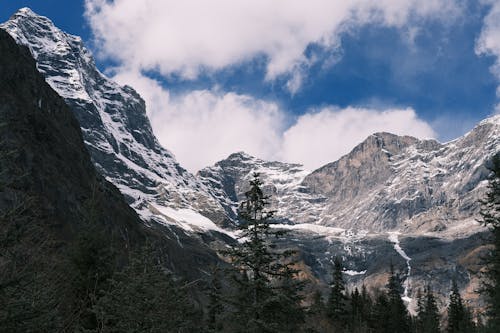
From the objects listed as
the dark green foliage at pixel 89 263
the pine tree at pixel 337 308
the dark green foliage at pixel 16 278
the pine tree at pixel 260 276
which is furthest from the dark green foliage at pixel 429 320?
the dark green foliage at pixel 16 278

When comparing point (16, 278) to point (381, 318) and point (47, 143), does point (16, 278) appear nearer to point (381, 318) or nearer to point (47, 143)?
point (381, 318)

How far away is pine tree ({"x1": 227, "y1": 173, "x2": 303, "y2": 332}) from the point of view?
2016 cm

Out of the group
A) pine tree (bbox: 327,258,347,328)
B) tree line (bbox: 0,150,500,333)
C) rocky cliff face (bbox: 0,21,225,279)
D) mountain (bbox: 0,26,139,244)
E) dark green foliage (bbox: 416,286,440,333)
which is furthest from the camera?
mountain (bbox: 0,26,139,244)

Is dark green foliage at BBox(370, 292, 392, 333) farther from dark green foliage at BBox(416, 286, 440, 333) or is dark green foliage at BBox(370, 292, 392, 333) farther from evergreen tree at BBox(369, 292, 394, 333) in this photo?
dark green foliage at BBox(416, 286, 440, 333)

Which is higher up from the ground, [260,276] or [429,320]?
[429,320]

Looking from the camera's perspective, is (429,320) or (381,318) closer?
(381,318)

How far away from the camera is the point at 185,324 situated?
18.8 meters

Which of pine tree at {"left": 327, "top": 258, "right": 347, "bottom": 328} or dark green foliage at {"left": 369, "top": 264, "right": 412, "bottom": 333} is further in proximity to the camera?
dark green foliage at {"left": 369, "top": 264, "right": 412, "bottom": 333}

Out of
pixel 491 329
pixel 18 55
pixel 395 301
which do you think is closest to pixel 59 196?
pixel 18 55

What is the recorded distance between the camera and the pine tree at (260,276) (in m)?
20.2

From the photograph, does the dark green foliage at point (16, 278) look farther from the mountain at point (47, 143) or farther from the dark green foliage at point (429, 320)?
the mountain at point (47, 143)

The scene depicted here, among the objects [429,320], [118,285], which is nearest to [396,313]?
[429,320]

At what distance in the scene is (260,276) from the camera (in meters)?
20.7

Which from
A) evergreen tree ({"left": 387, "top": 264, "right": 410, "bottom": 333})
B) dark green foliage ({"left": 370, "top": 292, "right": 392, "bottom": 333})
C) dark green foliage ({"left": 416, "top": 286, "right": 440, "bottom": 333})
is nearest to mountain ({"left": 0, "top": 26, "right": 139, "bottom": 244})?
dark green foliage ({"left": 370, "top": 292, "right": 392, "bottom": 333})
